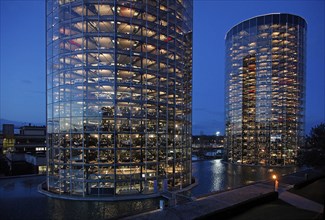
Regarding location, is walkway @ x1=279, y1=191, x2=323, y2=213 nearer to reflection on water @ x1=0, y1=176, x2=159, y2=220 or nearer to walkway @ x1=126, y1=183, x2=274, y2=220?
walkway @ x1=126, y1=183, x2=274, y2=220

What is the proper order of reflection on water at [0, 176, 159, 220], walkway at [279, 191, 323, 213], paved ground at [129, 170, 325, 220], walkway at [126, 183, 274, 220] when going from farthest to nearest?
1. walkway at [279, 191, 323, 213]
2. reflection on water at [0, 176, 159, 220]
3. walkway at [126, 183, 274, 220]
4. paved ground at [129, 170, 325, 220]

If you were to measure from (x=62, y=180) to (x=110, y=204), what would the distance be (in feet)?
21.2

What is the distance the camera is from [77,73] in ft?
79.8

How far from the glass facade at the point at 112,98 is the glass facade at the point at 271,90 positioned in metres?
33.9

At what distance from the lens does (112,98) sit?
22906 millimetres

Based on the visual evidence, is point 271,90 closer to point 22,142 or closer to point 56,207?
point 56,207

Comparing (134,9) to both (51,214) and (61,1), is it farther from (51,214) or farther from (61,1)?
(51,214)

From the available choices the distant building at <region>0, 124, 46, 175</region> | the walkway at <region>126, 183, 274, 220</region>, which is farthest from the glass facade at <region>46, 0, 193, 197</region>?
the distant building at <region>0, 124, 46, 175</region>

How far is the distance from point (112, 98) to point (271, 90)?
44.4 meters

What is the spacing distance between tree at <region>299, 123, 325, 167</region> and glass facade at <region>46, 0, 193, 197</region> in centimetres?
1787

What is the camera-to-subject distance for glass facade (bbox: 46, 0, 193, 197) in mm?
22359

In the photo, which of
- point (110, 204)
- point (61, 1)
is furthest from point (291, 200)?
point (61, 1)

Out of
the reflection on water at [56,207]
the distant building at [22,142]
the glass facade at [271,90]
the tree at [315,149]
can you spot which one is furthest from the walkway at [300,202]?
the distant building at [22,142]

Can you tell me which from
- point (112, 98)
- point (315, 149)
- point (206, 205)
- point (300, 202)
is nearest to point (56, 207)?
point (112, 98)
